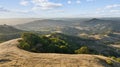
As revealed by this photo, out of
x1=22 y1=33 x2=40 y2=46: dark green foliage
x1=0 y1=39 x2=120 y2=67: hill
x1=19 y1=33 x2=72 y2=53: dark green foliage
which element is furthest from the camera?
x1=22 y1=33 x2=40 y2=46: dark green foliage

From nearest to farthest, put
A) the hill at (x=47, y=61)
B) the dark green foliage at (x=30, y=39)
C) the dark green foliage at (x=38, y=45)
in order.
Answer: the hill at (x=47, y=61) → the dark green foliage at (x=38, y=45) → the dark green foliage at (x=30, y=39)

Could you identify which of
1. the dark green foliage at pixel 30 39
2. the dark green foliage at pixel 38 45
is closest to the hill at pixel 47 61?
the dark green foliage at pixel 38 45

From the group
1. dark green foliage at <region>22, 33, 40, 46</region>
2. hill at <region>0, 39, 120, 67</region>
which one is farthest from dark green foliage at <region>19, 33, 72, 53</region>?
hill at <region>0, 39, 120, 67</region>

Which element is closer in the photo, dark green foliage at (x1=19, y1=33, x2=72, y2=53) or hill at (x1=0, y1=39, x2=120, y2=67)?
hill at (x1=0, y1=39, x2=120, y2=67)

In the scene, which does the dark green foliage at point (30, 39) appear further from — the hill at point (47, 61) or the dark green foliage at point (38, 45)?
the hill at point (47, 61)

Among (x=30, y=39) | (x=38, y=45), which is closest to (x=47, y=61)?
(x=38, y=45)

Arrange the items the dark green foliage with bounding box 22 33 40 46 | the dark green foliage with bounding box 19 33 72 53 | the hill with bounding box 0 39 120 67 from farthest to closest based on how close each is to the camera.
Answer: the dark green foliage with bounding box 22 33 40 46, the dark green foliage with bounding box 19 33 72 53, the hill with bounding box 0 39 120 67

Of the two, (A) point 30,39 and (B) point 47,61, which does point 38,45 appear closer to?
(A) point 30,39

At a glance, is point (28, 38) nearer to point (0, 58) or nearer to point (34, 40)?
point (34, 40)

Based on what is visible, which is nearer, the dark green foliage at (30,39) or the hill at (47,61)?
the hill at (47,61)

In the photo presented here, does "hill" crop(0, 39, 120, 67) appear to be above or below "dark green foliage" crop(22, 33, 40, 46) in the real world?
below

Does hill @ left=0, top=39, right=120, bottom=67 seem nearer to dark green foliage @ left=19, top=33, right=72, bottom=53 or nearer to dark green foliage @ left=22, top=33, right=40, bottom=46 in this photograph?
dark green foliage @ left=19, top=33, right=72, bottom=53

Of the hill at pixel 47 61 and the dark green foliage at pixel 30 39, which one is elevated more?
the dark green foliage at pixel 30 39
